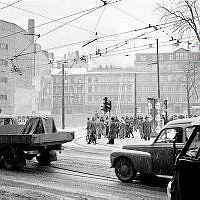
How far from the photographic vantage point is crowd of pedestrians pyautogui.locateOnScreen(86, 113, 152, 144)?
22292 millimetres

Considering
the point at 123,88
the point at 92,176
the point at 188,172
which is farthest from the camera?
the point at 123,88

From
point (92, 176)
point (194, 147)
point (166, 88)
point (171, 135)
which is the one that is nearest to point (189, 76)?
point (92, 176)

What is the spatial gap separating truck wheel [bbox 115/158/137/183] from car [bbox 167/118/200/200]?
13.8ft

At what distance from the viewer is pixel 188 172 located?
4168mm

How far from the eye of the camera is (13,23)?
5878 cm

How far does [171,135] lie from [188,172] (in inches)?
157

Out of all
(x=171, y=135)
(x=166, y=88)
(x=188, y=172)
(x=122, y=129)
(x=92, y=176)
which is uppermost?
(x=166, y=88)

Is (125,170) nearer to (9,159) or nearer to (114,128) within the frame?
(9,159)

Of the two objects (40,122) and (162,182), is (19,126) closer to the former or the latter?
(40,122)

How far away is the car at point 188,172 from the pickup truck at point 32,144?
655cm

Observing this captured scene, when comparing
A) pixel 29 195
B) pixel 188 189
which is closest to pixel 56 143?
pixel 29 195

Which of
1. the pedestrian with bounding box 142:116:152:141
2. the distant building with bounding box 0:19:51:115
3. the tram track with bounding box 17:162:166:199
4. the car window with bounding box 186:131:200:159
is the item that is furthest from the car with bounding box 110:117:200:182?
the distant building with bounding box 0:19:51:115

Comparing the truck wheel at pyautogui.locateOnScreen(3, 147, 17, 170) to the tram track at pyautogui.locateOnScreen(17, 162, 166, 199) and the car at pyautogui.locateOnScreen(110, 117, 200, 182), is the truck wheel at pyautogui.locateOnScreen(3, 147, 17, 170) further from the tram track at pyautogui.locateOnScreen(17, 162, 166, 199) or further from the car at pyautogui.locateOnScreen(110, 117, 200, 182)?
the car at pyautogui.locateOnScreen(110, 117, 200, 182)

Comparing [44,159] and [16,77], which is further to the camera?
[16,77]
